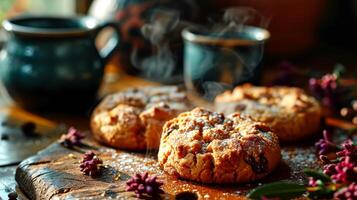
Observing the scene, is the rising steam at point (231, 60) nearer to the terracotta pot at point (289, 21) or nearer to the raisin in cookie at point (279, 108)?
the raisin in cookie at point (279, 108)

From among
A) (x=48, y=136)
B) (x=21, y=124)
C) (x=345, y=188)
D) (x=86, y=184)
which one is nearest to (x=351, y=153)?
(x=345, y=188)

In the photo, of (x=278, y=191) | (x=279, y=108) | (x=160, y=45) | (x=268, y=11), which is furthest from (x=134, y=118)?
(x=268, y=11)

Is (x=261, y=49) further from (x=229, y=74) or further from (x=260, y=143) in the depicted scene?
(x=260, y=143)

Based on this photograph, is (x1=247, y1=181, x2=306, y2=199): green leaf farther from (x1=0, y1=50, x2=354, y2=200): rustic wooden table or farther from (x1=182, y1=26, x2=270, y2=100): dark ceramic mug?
(x1=182, y1=26, x2=270, y2=100): dark ceramic mug

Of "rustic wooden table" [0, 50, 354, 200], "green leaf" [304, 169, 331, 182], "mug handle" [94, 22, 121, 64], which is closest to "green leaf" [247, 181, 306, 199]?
"green leaf" [304, 169, 331, 182]

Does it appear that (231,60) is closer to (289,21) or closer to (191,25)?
(191,25)
